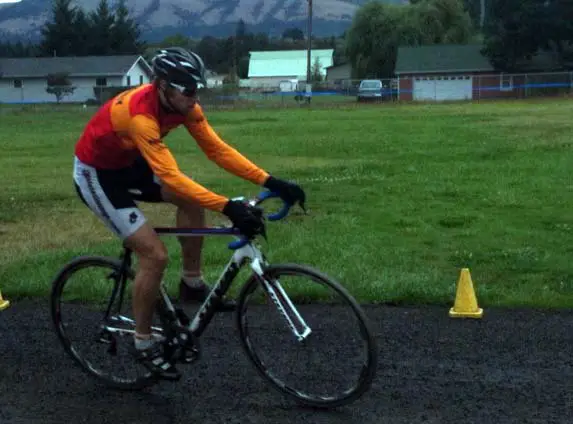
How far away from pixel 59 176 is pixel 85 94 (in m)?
Answer: 64.5

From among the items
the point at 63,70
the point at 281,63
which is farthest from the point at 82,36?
the point at 281,63

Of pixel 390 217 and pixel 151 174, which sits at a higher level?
pixel 151 174

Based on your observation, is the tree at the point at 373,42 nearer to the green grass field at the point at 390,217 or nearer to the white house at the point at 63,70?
the white house at the point at 63,70

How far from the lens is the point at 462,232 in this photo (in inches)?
418

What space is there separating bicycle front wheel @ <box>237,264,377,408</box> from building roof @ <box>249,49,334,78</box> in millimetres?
139010

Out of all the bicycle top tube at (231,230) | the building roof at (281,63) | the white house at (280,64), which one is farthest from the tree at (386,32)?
the bicycle top tube at (231,230)

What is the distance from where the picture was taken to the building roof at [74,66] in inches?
3479

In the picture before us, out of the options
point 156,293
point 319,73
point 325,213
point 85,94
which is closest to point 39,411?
point 156,293

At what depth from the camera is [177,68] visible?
4816 millimetres

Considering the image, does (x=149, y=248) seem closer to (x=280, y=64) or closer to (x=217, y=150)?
(x=217, y=150)

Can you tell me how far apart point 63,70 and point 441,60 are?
3877 centimetres

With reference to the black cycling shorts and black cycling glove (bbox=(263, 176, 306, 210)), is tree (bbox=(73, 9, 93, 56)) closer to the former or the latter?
the black cycling shorts

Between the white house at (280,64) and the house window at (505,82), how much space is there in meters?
76.0

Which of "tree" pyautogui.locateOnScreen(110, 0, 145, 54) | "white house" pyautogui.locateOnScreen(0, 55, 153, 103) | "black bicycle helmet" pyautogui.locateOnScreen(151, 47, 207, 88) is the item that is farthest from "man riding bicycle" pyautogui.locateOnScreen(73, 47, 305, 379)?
"tree" pyautogui.locateOnScreen(110, 0, 145, 54)
